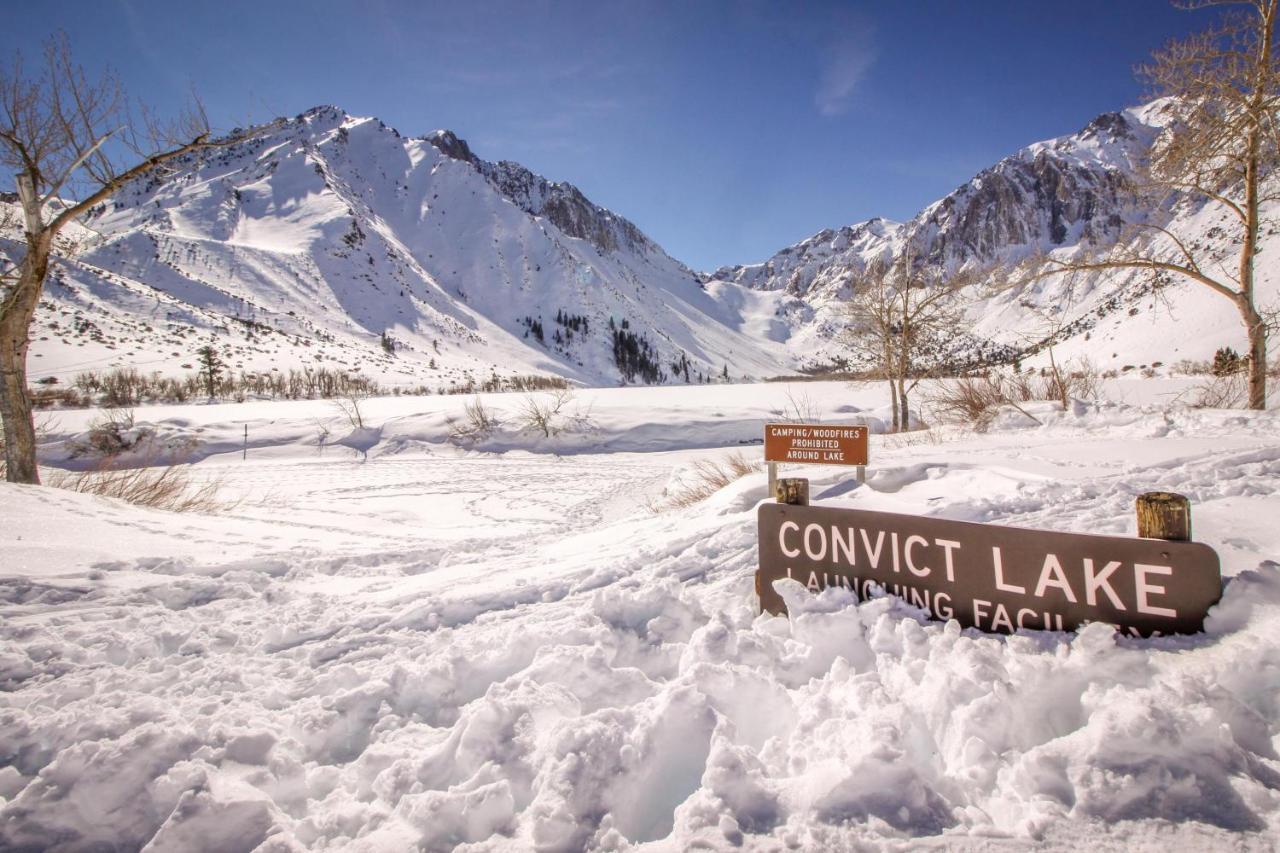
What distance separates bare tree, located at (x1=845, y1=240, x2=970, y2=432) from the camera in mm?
13469

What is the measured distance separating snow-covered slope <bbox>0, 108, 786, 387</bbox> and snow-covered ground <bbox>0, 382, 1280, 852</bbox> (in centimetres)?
4861

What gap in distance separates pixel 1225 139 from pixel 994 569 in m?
8.73

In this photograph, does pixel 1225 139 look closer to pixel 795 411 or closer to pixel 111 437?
pixel 795 411

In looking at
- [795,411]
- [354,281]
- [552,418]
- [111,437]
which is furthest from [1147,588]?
[354,281]

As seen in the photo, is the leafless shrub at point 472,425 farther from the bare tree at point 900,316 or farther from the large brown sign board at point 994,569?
the large brown sign board at point 994,569

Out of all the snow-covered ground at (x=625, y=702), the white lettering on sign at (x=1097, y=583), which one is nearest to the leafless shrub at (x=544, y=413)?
the snow-covered ground at (x=625, y=702)

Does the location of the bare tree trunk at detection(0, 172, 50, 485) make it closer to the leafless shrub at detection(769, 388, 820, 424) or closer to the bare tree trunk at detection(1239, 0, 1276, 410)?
the leafless shrub at detection(769, 388, 820, 424)

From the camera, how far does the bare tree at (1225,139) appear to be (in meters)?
6.43

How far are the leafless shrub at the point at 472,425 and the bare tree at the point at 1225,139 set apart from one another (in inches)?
551

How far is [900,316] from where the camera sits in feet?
45.7

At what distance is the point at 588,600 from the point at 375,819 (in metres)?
1.59

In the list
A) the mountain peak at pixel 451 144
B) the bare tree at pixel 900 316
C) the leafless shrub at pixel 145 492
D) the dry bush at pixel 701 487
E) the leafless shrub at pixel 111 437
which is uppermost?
the mountain peak at pixel 451 144

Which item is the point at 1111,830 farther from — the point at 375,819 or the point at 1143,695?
the point at 375,819

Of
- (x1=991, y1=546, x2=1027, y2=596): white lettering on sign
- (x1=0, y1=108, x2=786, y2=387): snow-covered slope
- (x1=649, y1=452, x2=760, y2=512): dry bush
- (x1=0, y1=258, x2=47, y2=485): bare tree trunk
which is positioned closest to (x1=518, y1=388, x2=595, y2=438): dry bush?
(x1=649, y1=452, x2=760, y2=512): dry bush
